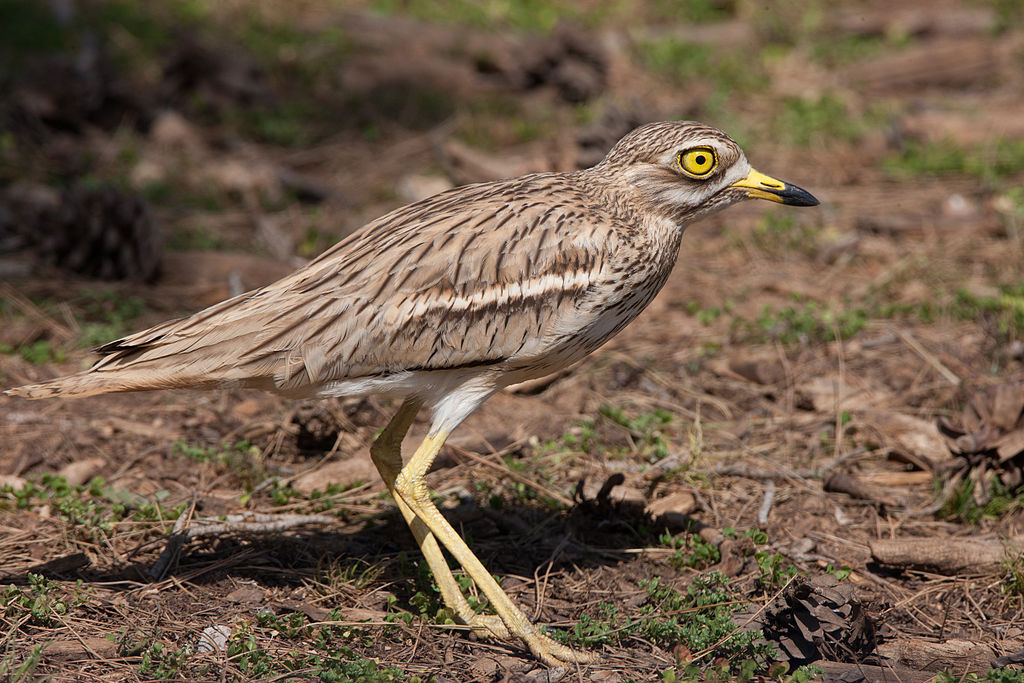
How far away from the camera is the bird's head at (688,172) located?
14.0 ft

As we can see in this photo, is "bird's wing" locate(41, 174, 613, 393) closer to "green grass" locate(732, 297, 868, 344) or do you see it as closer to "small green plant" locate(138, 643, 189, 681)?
"small green plant" locate(138, 643, 189, 681)

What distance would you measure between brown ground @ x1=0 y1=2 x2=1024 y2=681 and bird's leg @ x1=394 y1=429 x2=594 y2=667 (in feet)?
0.40

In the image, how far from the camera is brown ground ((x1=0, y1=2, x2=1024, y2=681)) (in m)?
3.91

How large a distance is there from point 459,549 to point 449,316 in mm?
892

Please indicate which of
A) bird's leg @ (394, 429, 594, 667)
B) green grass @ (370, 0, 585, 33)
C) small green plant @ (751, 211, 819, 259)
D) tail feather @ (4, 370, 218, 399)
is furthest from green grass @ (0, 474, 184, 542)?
green grass @ (370, 0, 585, 33)

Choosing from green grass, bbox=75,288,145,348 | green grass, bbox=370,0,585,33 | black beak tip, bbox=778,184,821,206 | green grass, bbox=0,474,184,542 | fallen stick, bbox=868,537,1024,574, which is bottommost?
fallen stick, bbox=868,537,1024,574

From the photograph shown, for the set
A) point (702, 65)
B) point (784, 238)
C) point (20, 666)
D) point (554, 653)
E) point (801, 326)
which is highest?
point (702, 65)

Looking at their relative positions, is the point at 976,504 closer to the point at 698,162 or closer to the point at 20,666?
the point at 698,162

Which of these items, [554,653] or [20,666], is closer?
[20,666]

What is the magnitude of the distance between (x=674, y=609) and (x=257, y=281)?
11.2 feet

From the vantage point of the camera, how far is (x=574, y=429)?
17.4 ft

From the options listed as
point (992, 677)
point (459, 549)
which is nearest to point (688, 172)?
point (459, 549)

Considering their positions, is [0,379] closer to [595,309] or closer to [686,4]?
[595,309]

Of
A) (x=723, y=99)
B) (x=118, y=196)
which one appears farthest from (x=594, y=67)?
(x=118, y=196)
